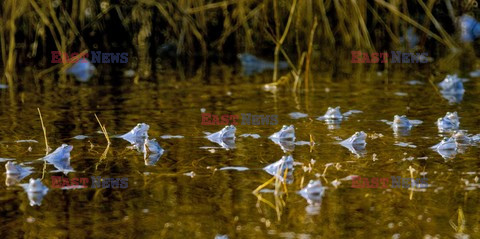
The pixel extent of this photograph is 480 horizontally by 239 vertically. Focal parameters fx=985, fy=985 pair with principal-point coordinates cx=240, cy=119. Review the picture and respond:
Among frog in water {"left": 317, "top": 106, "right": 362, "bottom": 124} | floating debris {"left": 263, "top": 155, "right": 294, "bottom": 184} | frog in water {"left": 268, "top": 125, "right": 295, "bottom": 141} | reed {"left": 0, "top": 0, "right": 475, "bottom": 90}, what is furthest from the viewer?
reed {"left": 0, "top": 0, "right": 475, "bottom": 90}

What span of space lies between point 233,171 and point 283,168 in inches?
10.6

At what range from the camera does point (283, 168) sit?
4738mm

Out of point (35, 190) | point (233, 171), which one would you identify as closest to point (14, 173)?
point (35, 190)

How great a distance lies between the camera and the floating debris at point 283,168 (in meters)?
4.65

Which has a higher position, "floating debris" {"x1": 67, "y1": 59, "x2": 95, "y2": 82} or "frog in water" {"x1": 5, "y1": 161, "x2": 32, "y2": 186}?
"floating debris" {"x1": 67, "y1": 59, "x2": 95, "y2": 82}

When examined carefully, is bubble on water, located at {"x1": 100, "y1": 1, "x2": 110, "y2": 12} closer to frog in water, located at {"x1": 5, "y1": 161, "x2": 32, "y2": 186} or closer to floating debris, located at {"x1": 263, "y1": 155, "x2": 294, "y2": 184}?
frog in water, located at {"x1": 5, "y1": 161, "x2": 32, "y2": 186}

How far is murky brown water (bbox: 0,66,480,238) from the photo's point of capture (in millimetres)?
3904

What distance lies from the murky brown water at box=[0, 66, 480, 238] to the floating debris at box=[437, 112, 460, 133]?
0.07 meters

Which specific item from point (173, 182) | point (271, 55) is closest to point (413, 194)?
point (173, 182)

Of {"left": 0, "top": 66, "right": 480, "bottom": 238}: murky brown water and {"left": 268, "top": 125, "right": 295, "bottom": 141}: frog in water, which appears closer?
{"left": 0, "top": 66, "right": 480, "bottom": 238}: murky brown water

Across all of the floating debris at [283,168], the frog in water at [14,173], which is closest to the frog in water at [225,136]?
the floating debris at [283,168]

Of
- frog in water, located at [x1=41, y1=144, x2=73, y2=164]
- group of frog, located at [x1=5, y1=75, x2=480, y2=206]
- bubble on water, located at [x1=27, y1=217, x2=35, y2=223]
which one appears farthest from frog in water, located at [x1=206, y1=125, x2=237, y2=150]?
bubble on water, located at [x1=27, y1=217, x2=35, y2=223]

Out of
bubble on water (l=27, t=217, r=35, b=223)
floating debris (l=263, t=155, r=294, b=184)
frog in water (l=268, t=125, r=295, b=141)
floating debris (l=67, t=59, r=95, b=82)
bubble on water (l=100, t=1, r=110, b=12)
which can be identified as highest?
bubble on water (l=100, t=1, r=110, b=12)

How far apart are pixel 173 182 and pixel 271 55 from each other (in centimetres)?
571
